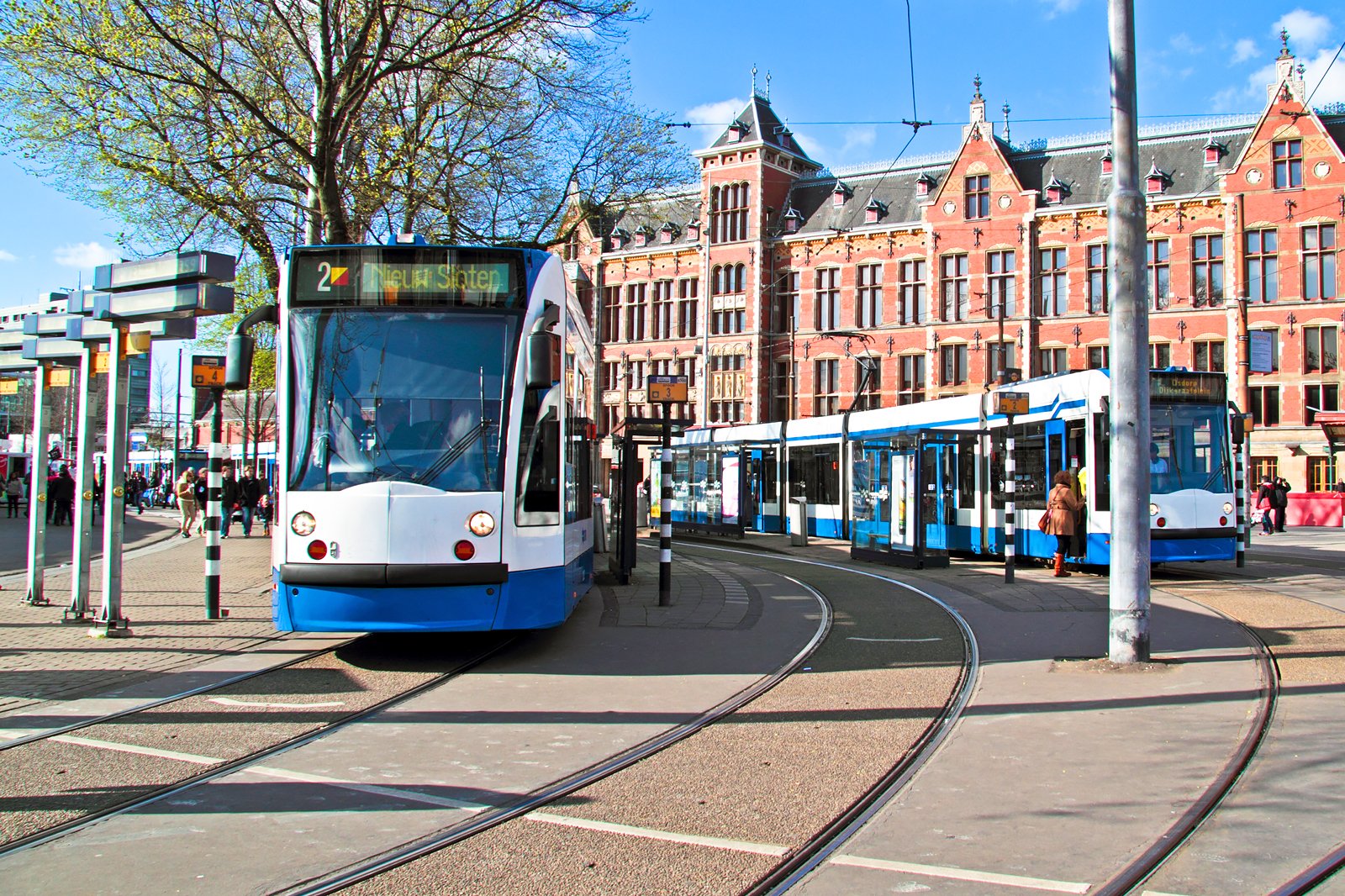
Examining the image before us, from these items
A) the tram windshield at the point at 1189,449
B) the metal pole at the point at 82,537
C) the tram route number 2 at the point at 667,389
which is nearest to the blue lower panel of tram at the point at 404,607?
the metal pole at the point at 82,537

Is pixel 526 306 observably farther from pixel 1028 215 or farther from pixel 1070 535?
pixel 1028 215

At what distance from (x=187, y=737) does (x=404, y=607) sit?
6.00 ft

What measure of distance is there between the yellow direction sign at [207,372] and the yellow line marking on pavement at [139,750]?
652cm

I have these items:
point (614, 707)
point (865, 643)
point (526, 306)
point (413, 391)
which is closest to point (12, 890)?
point (614, 707)

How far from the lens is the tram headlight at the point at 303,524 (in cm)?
779

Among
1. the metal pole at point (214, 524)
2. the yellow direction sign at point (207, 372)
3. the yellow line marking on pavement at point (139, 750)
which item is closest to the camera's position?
the yellow line marking on pavement at point (139, 750)

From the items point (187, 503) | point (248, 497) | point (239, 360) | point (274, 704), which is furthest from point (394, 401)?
point (187, 503)

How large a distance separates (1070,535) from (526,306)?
1067 centimetres

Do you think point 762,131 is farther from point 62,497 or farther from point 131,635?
point 131,635

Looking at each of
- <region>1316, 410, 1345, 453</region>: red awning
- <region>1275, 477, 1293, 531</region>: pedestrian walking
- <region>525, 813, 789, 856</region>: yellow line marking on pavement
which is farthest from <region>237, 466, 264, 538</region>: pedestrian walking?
<region>1316, 410, 1345, 453</region>: red awning

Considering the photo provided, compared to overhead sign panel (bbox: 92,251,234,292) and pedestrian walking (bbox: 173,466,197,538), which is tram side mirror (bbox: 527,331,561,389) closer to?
overhead sign panel (bbox: 92,251,234,292)

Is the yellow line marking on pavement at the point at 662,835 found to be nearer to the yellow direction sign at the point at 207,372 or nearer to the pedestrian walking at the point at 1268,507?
the yellow direction sign at the point at 207,372

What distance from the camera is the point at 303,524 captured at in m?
7.79

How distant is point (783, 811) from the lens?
4.77m
